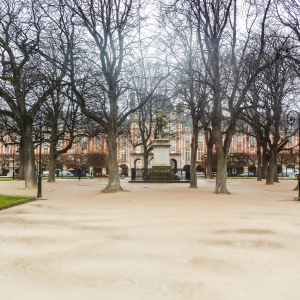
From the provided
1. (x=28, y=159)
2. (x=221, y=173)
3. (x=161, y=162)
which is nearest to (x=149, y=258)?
(x=221, y=173)

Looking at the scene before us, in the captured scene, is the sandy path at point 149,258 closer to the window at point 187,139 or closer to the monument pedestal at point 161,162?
the monument pedestal at point 161,162

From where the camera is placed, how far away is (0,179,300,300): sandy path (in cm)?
506

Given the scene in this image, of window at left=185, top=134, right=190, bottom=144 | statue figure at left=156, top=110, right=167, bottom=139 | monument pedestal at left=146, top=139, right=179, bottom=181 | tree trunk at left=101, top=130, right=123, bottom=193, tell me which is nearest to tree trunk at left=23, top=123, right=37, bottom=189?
tree trunk at left=101, top=130, right=123, bottom=193

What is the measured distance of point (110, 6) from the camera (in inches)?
882

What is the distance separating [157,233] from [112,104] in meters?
15.0

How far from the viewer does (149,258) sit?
670 centimetres

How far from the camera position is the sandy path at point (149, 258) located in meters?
5.06

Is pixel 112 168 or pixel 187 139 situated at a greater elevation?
pixel 187 139

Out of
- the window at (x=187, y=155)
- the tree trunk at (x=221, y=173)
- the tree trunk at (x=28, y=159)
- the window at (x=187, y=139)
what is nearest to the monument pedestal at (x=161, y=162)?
the tree trunk at (x=28, y=159)

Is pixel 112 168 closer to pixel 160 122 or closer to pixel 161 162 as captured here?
pixel 161 162

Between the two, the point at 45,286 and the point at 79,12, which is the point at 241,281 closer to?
the point at 45,286

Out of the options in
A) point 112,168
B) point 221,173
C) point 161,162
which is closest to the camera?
point 221,173

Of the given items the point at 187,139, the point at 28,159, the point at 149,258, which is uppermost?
the point at 187,139

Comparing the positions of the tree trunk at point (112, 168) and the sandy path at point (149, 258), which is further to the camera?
the tree trunk at point (112, 168)
